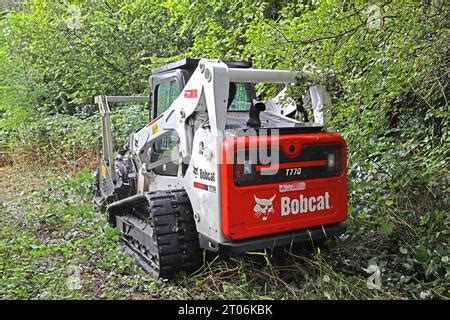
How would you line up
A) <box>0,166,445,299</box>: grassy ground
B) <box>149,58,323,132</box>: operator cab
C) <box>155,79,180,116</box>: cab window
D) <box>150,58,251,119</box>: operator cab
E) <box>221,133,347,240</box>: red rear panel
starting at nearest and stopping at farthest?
<box>221,133,347,240</box>: red rear panel
<box>0,166,445,299</box>: grassy ground
<box>149,58,323,132</box>: operator cab
<box>150,58,251,119</box>: operator cab
<box>155,79,180,116</box>: cab window

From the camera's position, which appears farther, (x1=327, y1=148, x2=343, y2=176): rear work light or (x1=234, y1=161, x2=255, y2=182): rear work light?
(x1=327, y1=148, x2=343, y2=176): rear work light

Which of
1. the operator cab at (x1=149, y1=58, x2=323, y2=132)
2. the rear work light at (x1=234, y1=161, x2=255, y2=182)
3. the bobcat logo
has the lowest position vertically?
the bobcat logo

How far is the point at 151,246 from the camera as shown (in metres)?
4.05

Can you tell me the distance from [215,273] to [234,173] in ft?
3.44

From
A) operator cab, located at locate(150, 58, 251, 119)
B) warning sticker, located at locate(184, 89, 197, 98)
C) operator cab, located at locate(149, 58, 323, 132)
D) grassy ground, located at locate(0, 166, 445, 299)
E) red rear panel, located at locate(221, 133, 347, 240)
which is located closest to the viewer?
red rear panel, located at locate(221, 133, 347, 240)

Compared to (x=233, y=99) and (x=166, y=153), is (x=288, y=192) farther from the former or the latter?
(x=166, y=153)

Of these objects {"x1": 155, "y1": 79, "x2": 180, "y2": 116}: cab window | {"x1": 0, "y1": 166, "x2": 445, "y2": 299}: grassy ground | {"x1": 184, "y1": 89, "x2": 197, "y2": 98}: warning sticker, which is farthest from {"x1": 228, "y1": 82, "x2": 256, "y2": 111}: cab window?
{"x1": 0, "y1": 166, "x2": 445, "y2": 299}: grassy ground

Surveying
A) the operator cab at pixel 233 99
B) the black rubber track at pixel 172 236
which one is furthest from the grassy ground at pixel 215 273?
the operator cab at pixel 233 99

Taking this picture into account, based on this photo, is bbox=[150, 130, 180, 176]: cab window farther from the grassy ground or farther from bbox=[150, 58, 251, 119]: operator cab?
the grassy ground

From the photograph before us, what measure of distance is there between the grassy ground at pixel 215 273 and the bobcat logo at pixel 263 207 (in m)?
0.36

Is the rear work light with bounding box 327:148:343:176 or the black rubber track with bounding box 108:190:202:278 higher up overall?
the rear work light with bounding box 327:148:343:176

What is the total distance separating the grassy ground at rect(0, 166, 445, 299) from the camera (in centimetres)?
347

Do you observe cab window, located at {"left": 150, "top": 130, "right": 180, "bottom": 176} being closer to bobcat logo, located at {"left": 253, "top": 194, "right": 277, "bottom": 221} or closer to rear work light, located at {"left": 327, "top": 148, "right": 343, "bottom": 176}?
bobcat logo, located at {"left": 253, "top": 194, "right": 277, "bottom": 221}
